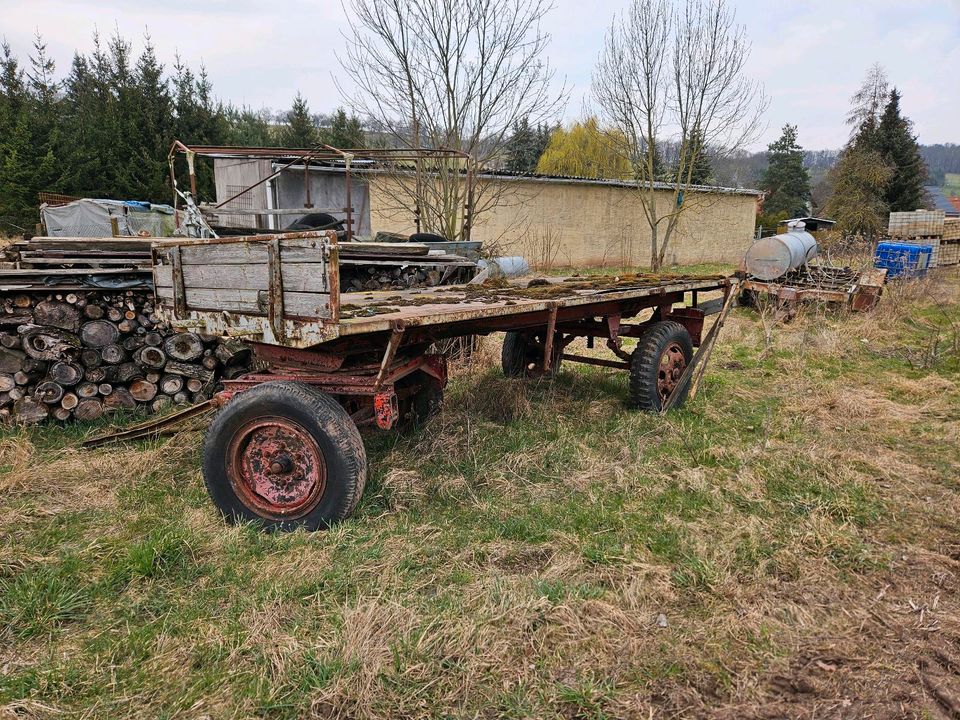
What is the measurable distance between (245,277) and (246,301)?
124mm

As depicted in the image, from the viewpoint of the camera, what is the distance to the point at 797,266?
11203 millimetres

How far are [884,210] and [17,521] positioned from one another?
35778mm

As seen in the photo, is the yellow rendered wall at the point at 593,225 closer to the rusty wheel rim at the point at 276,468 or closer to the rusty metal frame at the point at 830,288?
the rusty metal frame at the point at 830,288

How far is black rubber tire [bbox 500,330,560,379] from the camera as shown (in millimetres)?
6191

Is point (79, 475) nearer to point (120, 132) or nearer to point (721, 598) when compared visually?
point (721, 598)

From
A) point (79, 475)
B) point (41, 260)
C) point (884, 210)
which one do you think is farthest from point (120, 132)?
point (884, 210)

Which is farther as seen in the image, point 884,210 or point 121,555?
point 884,210

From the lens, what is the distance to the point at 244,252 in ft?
9.94

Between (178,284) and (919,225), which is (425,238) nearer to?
(178,284)

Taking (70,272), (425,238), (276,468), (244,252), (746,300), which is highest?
(425,238)

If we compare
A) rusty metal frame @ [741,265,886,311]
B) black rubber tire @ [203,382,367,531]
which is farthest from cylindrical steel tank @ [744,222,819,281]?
black rubber tire @ [203,382,367,531]

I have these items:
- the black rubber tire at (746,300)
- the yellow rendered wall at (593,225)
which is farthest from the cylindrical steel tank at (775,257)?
the yellow rendered wall at (593,225)

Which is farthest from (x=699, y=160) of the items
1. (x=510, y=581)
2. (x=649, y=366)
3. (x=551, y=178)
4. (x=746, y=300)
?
(x=510, y=581)

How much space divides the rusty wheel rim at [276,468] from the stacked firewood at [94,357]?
7.33ft
